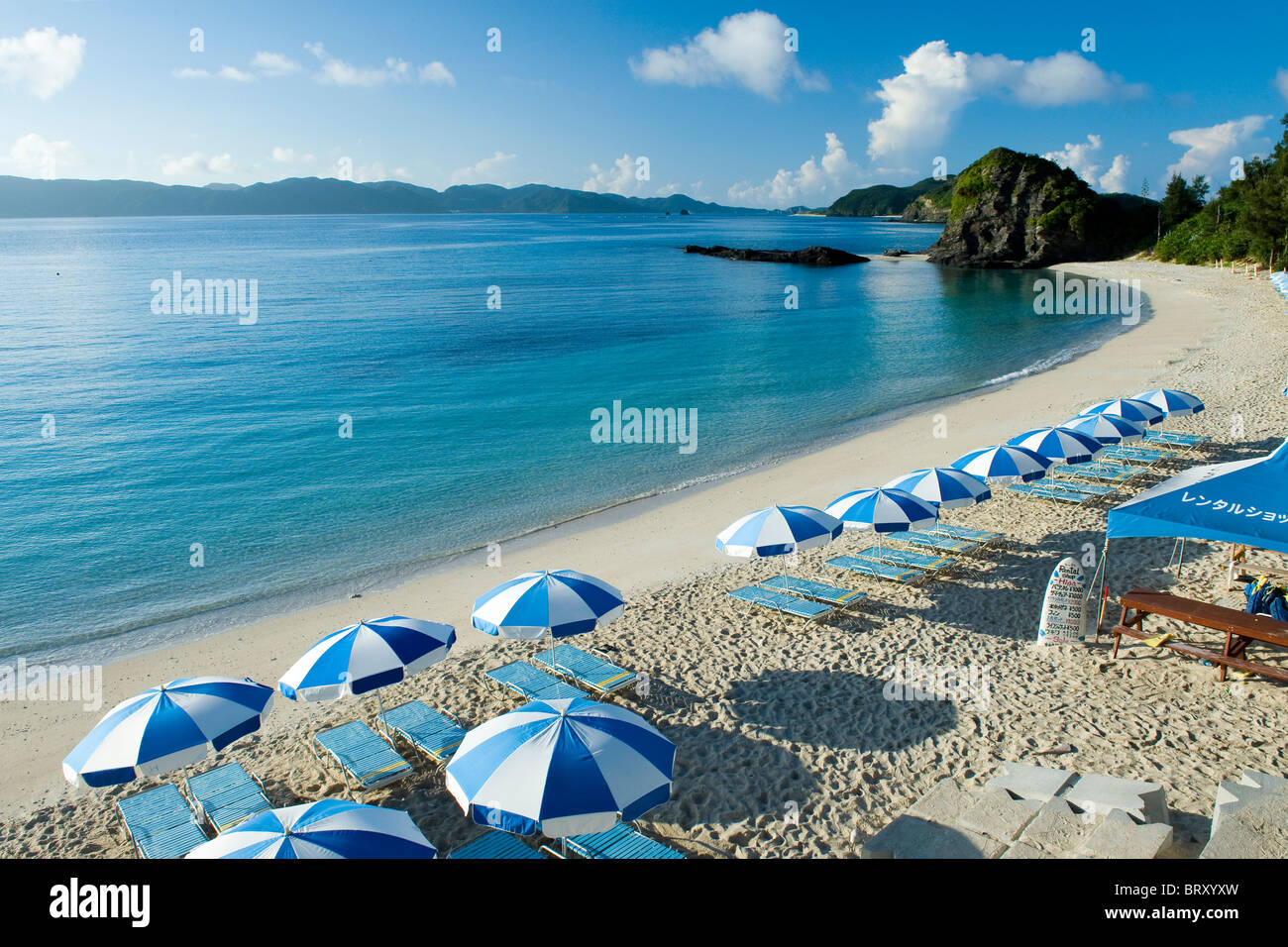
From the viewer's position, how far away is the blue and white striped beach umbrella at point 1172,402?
792 inches

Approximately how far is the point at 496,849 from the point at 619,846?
46.6 inches

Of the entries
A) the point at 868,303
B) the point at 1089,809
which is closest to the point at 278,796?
the point at 1089,809

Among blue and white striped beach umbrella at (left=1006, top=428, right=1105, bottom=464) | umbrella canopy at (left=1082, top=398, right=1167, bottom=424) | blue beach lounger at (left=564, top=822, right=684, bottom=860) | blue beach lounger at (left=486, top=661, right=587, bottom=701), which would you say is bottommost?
blue beach lounger at (left=564, top=822, right=684, bottom=860)

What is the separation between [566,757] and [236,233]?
207598 mm

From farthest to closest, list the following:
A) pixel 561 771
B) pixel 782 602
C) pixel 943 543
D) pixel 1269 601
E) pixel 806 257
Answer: pixel 806 257 < pixel 943 543 < pixel 782 602 < pixel 1269 601 < pixel 561 771

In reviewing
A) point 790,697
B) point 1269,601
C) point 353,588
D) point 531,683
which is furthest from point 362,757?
point 1269,601

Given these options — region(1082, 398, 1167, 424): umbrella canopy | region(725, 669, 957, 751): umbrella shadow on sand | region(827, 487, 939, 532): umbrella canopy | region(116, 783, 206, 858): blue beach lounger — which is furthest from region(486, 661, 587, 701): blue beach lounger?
region(1082, 398, 1167, 424): umbrella canopy

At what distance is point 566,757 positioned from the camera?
6.80 meters

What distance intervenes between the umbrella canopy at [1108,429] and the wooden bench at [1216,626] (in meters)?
7.46

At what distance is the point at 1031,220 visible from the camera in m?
104

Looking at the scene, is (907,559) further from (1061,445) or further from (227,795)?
(227,795)

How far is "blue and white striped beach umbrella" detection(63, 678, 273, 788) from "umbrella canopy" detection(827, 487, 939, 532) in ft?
30.1

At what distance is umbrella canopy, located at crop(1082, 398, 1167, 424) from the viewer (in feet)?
62.6

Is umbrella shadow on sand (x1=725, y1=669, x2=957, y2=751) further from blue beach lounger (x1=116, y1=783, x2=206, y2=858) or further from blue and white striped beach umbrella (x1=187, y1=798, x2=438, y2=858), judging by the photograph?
blue beach lounger (x1=116, y1=783, x2=206, y2=858)
